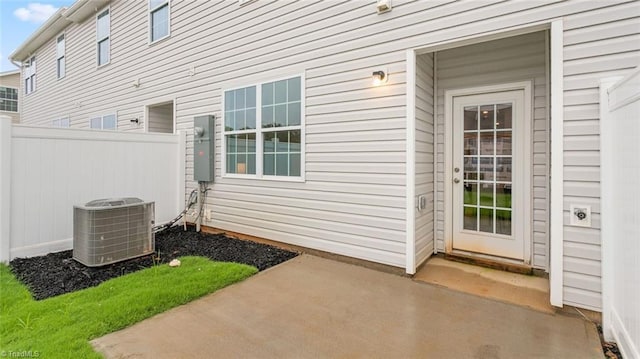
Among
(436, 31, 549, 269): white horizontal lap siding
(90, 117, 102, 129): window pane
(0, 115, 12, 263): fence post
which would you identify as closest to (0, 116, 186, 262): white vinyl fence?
(0, 115, 12, 263): fence post

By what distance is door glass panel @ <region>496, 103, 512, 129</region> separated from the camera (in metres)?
3.66

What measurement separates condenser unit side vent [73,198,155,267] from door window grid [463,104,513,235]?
4.09 meters

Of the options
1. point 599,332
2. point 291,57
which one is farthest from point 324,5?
point 599,332

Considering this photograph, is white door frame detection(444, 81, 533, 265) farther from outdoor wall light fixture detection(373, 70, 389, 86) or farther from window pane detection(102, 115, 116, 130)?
window pane detection(102, 115, 116, 130)

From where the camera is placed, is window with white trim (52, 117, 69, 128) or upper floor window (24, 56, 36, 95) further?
upper floor window (24, 56, 36, 95)

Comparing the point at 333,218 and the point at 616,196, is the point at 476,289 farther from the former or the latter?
the point at 333,218

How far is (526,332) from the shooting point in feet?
7.75

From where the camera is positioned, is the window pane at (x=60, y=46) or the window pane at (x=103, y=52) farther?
the window pane at (x=60, y=46)

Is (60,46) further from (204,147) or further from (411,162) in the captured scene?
(411,162)

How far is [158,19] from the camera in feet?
22.4

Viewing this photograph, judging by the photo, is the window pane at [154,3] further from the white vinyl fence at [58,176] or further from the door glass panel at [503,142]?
the door glass panel at [503,142]

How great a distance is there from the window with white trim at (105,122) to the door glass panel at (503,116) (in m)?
8.41

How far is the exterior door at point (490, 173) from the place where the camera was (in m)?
3.62

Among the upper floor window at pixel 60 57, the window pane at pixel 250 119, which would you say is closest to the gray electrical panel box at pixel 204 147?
the window pane at pixel 250 119
